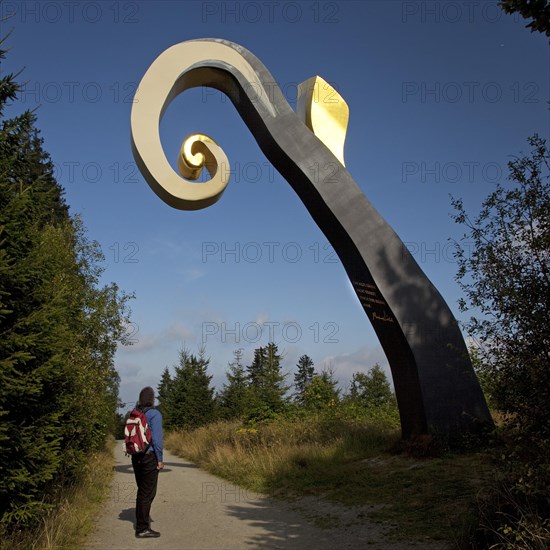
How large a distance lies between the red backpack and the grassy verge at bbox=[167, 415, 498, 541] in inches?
106

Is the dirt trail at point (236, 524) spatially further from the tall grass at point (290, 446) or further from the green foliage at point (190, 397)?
the green foliage at point (190, 397)

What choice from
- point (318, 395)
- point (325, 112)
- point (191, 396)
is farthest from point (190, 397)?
point (325, 112)

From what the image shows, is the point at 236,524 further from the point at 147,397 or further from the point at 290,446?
the point at 290,446

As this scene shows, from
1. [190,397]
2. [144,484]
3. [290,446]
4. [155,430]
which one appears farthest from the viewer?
[190,397]

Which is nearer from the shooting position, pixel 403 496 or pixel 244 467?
pixel 403 496

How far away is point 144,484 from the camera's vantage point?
233 inches

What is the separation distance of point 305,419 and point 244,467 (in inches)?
145

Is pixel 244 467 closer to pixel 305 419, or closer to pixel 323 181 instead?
pixel 305 419

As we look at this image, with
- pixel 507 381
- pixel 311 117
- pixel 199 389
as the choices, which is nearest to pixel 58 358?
pixel 507 381

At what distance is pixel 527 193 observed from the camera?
14.7 feet

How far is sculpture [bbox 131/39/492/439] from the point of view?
8.84 metres

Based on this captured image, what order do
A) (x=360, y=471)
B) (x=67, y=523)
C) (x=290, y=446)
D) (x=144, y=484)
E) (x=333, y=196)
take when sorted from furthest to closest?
(x=290, y=446)
(x=333, y=196)
(x=360, y=471)
(x=144, y=484)
(x=67, y=523)

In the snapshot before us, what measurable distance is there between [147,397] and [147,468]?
775 mm

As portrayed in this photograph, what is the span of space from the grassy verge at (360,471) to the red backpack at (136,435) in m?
2.69
